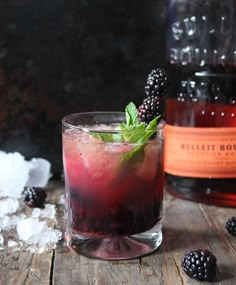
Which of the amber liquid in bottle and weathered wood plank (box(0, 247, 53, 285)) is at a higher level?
the amber liquid in bottle

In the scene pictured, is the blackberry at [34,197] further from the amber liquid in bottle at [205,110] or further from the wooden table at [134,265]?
the amber liquid in bottle at [205,110]

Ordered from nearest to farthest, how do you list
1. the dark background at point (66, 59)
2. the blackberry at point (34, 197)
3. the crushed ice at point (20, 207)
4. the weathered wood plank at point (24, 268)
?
1. the weathered wood plank at point (24, 268)
2. the crushed ice at point (20, 207)
3. the blackberry at point (34, 197)
4. the dark background at point (66, 59)

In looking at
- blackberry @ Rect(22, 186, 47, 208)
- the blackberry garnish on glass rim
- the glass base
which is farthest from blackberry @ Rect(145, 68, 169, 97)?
blackberry @ Rect(22, 186, 47, 208)

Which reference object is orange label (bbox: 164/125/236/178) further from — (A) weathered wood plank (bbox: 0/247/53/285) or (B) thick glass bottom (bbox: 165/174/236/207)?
(A) weathered wood plank (bbox: 0/247/53/285)

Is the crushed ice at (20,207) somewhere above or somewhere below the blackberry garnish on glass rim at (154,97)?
below

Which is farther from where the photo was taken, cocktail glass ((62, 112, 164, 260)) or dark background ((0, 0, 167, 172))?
dark background ((0, 0, 167, 172))

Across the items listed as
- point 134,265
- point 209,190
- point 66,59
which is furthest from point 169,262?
point 66,59

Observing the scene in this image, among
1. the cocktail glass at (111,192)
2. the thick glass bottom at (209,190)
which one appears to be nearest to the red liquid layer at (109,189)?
the cocktail glass at (111,192)

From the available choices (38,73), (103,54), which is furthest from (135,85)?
(38,73)
